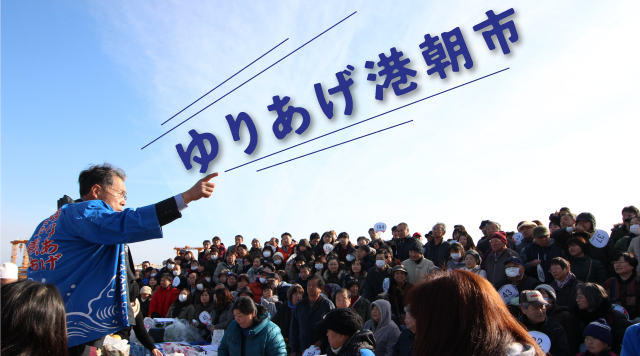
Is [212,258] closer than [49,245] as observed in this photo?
No

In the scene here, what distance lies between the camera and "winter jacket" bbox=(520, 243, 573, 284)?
22.2 ft

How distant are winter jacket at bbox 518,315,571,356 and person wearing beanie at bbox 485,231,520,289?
1.60 meters

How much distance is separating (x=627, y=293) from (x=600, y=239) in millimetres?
1292

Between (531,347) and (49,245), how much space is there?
244 cm

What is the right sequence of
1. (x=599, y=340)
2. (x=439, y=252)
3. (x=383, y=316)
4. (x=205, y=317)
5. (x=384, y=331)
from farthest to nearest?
(x=205, y=317), (x=439, y=252), (x=383, y=316), (x=384, y=331), (x=599, y=340)

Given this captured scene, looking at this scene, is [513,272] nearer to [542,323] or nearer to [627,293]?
[542,323]

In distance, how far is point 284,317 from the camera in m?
7.91

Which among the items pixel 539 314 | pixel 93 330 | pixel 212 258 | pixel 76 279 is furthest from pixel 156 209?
pixel 212 258

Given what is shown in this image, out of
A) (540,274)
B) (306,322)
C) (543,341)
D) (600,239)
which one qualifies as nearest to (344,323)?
(543,341)

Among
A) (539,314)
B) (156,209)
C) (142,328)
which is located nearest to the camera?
(156,209)

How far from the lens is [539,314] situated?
4.98 m

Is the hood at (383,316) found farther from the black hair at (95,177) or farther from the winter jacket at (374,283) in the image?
the black hair at (95,177)

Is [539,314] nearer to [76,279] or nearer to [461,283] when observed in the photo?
[461,283]

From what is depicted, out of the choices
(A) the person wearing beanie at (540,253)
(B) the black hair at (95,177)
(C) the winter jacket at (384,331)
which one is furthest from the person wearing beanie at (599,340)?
(B) the black hair at (95,177)
